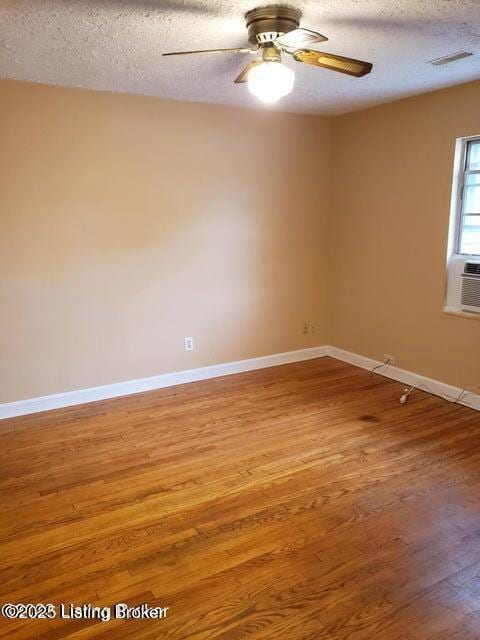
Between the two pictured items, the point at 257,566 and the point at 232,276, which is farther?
the point at 232,276

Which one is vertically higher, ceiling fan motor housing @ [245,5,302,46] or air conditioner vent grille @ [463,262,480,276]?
ceiling fan motor housing @ [245,5,302,46]

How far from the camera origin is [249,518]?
2367 millimetres

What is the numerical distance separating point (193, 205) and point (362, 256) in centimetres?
170

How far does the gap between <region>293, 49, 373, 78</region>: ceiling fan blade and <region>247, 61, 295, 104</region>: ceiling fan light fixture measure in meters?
0.10

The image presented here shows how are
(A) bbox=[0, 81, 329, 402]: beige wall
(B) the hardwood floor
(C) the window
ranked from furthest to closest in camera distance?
(C) the window, (A) bbox=[0, 81, 329, 402]: beige wall, (B) the hardwood floor

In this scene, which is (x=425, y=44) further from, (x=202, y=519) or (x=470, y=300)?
(x=202, y=519)

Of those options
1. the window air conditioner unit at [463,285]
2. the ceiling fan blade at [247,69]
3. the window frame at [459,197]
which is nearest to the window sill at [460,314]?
the window air conditioner unit at [463,285]

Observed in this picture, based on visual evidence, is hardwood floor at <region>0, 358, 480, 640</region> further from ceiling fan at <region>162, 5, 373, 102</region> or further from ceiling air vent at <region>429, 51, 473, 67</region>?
ceiling air vent at <region>429, 51, 473, 67</region>

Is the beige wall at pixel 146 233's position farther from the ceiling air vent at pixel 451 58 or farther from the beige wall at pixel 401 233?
the ceiling air vent at pixel 451 58

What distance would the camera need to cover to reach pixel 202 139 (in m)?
4.01

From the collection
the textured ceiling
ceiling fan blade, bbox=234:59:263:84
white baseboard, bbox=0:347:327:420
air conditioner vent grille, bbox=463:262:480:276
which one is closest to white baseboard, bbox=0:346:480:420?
white baseboard, bbox=0:347:327:420

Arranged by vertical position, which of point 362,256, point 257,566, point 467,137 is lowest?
point 257,566

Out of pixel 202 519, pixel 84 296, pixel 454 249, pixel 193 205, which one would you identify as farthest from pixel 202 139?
pixel 202 519

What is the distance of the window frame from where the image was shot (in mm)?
3564
